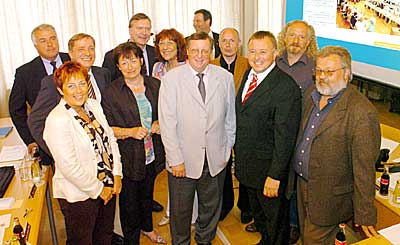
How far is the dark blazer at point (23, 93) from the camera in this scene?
9.35 ft

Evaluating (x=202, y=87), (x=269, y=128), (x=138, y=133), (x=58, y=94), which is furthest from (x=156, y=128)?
(x=269, y=128)

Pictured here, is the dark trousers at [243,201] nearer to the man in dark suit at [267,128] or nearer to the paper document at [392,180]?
the man in dark suit at [267,128]

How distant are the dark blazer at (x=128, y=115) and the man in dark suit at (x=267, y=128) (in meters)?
→ 0.60

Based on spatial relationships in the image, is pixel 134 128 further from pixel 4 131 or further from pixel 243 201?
pixel 4 131

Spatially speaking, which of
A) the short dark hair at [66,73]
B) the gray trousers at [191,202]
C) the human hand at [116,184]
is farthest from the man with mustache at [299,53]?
the short dark hair at [66,73]

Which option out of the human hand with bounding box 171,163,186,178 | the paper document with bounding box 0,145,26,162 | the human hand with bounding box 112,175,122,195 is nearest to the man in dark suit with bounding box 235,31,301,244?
the human hand with bounding box 171,163,186,178

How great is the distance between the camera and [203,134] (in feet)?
8.02

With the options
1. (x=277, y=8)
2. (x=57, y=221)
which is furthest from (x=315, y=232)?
(x=277, y=8)

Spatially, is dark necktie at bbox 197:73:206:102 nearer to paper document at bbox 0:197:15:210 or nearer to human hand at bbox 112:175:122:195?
human hand at bbox 112:175:122:195

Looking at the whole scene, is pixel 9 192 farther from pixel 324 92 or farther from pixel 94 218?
pixel 324 92

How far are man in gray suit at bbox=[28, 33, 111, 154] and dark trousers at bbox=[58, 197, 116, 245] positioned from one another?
1.76 ft

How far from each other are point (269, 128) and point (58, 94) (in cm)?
133

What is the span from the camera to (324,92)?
2059mm

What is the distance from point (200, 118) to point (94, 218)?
2.84ft
